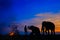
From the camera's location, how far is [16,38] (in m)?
41.2

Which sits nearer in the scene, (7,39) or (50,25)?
(7,39)

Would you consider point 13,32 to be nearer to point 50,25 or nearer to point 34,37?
point 34,37

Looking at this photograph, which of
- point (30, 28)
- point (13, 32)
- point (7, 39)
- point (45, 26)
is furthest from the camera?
point (30, 28)

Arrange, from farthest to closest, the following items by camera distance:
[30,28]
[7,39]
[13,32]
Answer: [30,28] < [13,32] < [7,39]

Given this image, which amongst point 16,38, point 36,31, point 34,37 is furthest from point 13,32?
point 36,31

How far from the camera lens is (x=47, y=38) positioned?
39844 millimetres

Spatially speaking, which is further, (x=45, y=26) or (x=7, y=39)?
(x=45, y=26)

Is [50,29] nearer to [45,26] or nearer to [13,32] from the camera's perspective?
[45,26]

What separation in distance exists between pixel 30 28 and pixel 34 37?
7.30 m

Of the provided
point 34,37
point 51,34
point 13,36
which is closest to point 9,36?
point 13,36

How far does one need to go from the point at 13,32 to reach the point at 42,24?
794cm

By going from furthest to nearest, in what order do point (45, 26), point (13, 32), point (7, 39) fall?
point (45, 26) → point (13, 32) → point (7, 39)

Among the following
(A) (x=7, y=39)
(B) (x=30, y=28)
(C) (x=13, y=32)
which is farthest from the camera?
(B) (x=30, y=28)

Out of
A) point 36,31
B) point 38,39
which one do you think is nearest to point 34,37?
point 38,39
